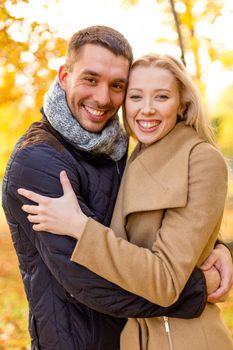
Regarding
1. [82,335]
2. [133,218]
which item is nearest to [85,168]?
[133,218]

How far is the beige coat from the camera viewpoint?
6.35 ft

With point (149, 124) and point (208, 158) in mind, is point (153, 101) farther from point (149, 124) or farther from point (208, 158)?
point (208, 158)

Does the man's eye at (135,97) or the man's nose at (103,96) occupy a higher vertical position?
the man's nose at (103,96)

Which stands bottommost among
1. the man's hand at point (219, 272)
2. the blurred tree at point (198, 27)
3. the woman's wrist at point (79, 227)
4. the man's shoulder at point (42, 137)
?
the man's hand at point (219, 272)

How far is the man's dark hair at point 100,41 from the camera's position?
229 cm

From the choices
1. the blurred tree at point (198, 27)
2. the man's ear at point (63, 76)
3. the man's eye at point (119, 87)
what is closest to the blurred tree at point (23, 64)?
the blurred tree at point (198, 27)

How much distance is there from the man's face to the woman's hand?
367mm

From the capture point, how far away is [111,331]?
220cm

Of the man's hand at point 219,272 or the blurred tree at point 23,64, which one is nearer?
the man's hand at point 219,272

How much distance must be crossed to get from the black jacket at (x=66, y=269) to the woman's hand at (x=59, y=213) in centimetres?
3

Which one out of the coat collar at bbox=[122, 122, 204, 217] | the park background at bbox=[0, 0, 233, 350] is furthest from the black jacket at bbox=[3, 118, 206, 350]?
the park background at bbox=[0, 0, 233, 350]

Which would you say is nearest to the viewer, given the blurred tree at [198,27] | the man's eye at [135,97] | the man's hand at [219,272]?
the man's hand at [219,272]

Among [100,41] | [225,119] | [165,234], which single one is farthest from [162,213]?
[225,119]

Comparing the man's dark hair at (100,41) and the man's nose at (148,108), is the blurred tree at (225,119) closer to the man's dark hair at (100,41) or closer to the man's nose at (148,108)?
the man's dark hair at (100,41)
